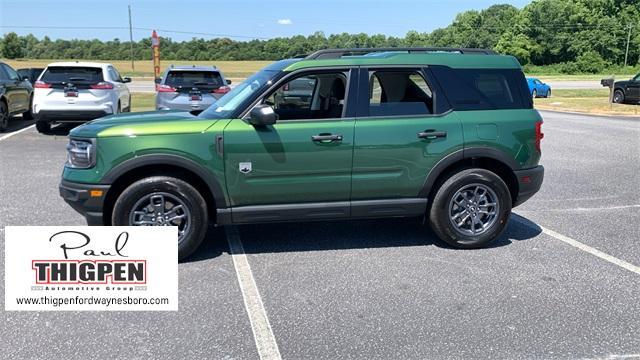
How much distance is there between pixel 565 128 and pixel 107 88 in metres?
11.9

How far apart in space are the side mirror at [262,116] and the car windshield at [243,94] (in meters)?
0.23

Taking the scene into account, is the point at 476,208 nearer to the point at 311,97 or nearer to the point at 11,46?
the point at 311,97

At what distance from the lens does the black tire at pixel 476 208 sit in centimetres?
504

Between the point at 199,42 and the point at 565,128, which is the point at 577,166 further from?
the point at 199,42

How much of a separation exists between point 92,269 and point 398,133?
2768 mm

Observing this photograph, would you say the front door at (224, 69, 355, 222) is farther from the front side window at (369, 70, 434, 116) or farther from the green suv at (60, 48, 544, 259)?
the front side window at (369, 70, 434, 116)

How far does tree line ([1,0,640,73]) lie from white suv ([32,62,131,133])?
49120 millimetres

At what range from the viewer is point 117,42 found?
98750 millimetres

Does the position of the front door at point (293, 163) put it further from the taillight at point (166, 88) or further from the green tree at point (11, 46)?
the green tree at point (11, 46)

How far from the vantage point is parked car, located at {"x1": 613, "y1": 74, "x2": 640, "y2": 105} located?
74.0ft

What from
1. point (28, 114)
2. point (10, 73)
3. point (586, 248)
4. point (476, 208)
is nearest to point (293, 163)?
point (476, 208)

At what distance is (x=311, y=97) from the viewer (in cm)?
553

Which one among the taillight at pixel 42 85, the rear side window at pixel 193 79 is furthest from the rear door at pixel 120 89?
the rear side window at pixel 193 79

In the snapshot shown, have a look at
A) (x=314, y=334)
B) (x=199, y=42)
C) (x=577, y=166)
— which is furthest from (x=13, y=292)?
(x=199, y=42)
